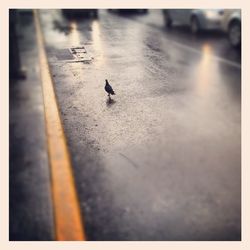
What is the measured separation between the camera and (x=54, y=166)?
3.49 m

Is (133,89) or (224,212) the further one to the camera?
(224,212)

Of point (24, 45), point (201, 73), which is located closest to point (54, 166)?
point (201, 73)

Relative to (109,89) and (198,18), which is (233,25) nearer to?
(198,18)

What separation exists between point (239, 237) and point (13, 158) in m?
2.73

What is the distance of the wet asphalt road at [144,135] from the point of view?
1262mm

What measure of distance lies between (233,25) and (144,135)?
25.7ft

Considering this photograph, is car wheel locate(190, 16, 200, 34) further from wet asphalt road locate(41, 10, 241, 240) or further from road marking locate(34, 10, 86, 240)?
road marking locate(34, 10, 86, 240)

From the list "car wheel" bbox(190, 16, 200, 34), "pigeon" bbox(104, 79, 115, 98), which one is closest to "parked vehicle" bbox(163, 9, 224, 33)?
"car wheel" bbox(190, 16, 200, 34)

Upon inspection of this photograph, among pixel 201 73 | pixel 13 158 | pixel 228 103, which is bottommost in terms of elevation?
pixel 13 158

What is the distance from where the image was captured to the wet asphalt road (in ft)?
4.14

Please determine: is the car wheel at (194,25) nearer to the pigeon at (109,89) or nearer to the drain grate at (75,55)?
the drain grate at (75,55)

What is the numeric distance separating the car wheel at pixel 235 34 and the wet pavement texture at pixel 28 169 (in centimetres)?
517

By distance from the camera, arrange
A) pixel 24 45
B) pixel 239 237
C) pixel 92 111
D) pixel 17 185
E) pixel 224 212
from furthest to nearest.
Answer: pixel 24 45
pixel 17 185
pixel 224 212
pixel 239 237
pixel 92 111

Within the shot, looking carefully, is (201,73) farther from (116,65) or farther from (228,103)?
(116,65)
